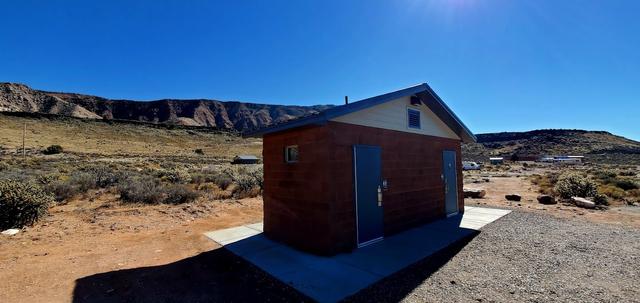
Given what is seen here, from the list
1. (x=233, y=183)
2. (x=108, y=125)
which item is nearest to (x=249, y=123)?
(x=108, y=125)

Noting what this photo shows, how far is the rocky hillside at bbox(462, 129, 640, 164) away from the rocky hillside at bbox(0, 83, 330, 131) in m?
45.7

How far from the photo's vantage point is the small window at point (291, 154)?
662cm

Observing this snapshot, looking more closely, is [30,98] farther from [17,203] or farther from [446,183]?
[446,183]

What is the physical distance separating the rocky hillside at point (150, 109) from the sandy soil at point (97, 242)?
4653 cm

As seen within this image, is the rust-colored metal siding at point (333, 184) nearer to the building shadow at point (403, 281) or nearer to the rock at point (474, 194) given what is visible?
the building shadow at point (403, 281)

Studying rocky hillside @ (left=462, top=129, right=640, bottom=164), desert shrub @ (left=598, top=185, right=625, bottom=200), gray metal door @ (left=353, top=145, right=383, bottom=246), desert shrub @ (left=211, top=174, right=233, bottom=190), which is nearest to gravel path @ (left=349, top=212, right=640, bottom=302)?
gray metal door @ (left=353, top=145, right=383, bottom=246)

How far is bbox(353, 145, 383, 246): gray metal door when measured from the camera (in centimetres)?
633

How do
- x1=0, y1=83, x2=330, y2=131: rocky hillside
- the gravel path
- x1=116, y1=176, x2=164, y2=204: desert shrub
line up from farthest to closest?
x1=0, y1=83, x2=330, y2=131: rocky hillside, x1=116, y1=176, x2=164, y2=204: desert shrub, the gravel path

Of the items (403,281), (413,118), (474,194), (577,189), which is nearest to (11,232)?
(403,281)

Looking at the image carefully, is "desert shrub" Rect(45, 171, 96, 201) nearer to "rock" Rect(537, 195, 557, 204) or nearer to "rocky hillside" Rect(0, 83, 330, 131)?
"rock" Rect(537, 195, 557, 204)

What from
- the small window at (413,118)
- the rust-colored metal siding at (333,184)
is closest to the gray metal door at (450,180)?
the rust-colored metal siding at (333,184)

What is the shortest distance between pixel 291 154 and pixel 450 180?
5.80 m

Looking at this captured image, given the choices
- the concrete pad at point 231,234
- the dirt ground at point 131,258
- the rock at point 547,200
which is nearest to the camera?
the dirt ground at point 131,258

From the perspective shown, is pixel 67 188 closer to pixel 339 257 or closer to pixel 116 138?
pixel 339 257
